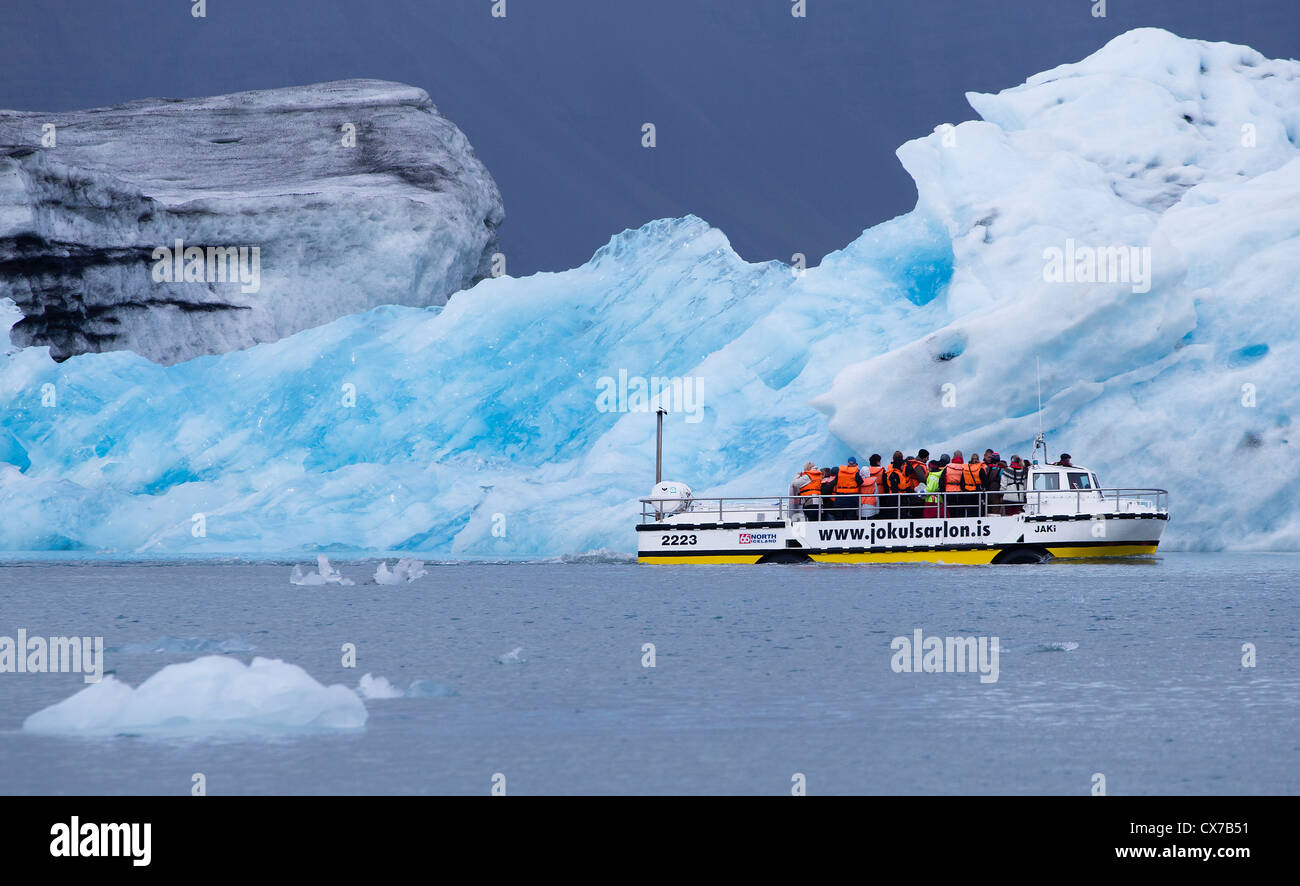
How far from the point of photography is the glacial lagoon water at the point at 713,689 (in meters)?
7.34

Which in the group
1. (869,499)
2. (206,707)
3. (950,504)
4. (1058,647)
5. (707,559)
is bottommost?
(206,707)

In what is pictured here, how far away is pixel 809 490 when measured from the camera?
25.7 m

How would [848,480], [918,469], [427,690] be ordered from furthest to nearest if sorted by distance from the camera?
[848,480] → [918,469] → [427,690]

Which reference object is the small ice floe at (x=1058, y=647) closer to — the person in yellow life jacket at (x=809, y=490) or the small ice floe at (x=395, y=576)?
the small ice floe at (x=395, y=576)

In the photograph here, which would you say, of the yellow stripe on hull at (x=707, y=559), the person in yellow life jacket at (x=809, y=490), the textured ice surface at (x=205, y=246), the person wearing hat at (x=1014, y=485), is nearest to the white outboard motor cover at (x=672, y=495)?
the yellow stripe on hull at (x=707, y=559)

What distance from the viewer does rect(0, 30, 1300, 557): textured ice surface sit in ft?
87.0

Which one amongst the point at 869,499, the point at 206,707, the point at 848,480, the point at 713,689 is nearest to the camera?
the point at 206,707

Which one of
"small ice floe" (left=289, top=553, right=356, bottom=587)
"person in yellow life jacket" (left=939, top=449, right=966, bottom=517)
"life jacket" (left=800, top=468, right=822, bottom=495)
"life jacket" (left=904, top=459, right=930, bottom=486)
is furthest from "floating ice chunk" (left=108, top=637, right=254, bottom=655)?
"person in yellow life jacket" (left=939, top=449, right=966, bottom=517)

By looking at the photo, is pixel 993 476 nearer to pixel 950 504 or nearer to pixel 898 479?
pixel 950 504

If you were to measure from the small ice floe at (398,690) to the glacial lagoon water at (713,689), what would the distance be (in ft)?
0.15

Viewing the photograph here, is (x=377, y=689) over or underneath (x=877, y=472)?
underneath

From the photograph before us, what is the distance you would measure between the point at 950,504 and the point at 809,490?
2510 mm

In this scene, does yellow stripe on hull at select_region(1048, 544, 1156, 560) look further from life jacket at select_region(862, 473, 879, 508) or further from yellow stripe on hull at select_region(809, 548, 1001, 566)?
life jacket at select_region(862, 473, 879, 508)

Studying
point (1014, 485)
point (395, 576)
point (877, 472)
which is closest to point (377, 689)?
point (395, 576)
